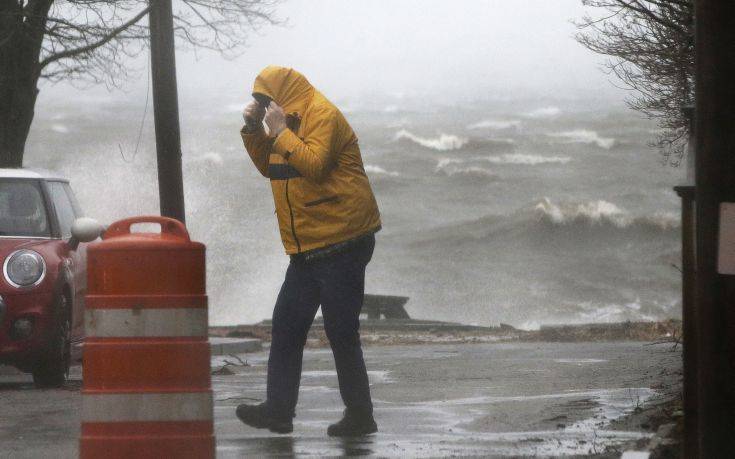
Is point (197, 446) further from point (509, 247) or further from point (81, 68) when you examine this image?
point (509, 247)

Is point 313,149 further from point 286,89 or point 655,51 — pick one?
point 655,51

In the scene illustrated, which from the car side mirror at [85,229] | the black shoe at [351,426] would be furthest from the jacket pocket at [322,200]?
the car side mirror at [85,229]

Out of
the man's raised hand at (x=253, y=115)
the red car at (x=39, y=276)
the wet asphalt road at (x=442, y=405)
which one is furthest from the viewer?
the red car at (x=39, y=276)

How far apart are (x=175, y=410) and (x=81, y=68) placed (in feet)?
49.8

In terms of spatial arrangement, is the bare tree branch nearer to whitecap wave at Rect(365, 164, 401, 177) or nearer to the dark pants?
the dark pants

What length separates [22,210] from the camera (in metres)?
11.9

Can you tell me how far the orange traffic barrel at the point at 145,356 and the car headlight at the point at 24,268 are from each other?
204 inches

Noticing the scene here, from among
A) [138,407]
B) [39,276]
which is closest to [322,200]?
[138,407]

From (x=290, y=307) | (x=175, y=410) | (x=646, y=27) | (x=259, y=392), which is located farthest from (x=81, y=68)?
(x=175, y=410)

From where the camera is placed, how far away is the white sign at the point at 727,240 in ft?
16.3

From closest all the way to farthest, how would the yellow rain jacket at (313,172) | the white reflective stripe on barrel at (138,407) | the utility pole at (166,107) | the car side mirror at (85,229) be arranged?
the white reflective stripe on barrel at (138,407), the yellow rain jacket at (313,172), the car side mirror at (85,229), the utility pole at (166,107)

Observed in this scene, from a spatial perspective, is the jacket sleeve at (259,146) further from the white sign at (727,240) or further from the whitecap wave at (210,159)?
the whitecap wave at (210,159)

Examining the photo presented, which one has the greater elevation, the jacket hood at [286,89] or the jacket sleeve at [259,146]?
the jacket hood at [286,89]

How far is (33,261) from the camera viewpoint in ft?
36.5
